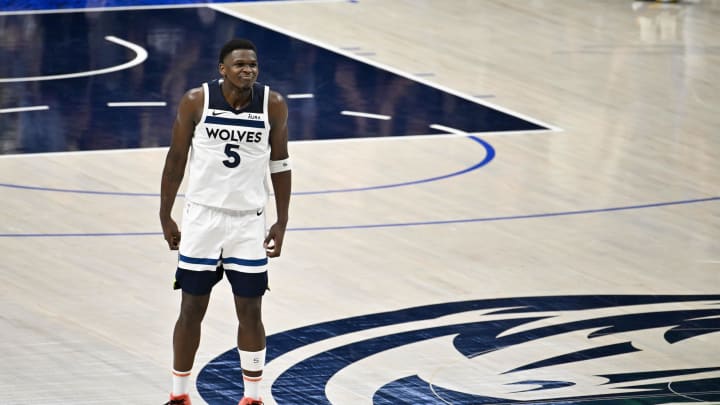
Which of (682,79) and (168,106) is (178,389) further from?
(682,79)

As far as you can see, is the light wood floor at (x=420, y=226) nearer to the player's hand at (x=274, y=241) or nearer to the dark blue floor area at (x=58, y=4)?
the player's hand at (x=274, y=241)

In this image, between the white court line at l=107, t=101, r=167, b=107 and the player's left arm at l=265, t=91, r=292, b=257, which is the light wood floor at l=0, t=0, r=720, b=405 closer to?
the player's left arm at l=265, t=91, r=292, b=257

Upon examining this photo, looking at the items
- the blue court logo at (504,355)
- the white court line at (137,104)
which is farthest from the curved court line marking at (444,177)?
the white court line at (137,104)

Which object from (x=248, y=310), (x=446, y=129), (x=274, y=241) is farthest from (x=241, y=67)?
(x=446, y=129)

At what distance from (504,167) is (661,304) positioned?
14.5ft

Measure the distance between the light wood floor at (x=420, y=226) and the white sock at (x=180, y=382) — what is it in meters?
0.61

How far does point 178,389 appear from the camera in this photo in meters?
8.02

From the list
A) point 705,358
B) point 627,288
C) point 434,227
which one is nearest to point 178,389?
point 705,358

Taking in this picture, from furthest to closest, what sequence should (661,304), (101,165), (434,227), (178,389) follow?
1. (101,165)
2. (434,227)
3. (661,304)
4. (178,389)

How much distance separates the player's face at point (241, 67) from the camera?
7656mm

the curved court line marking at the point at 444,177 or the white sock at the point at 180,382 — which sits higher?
the white sock at the point at 180,382

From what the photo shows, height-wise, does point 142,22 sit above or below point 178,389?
below

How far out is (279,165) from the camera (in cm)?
798

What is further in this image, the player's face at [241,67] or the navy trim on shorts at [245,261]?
the navy trim on shorts at [245,261]
